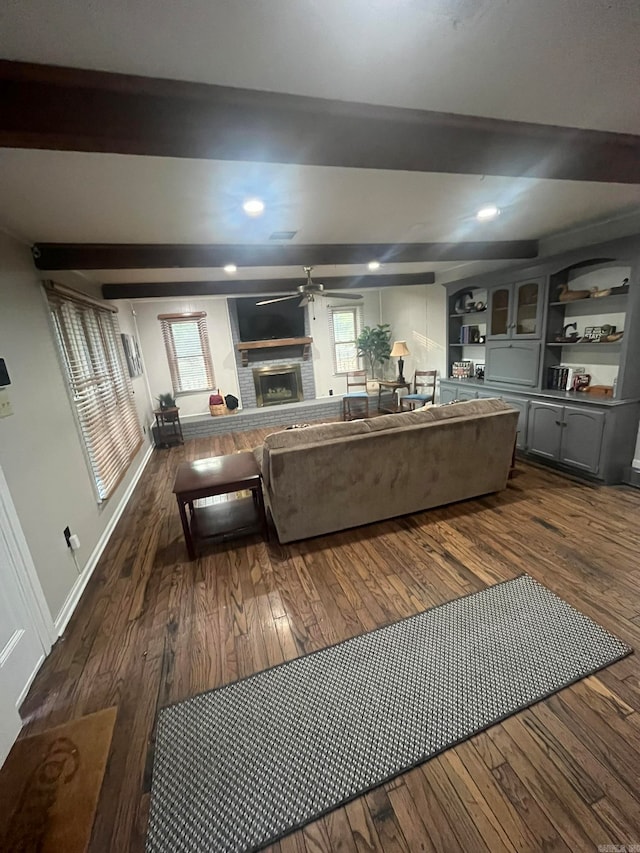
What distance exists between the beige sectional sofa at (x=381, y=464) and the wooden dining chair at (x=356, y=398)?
3.20 m

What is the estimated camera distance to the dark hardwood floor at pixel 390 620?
1.12m

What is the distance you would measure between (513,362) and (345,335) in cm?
381

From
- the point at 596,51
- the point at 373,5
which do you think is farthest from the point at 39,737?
the point at 596,51

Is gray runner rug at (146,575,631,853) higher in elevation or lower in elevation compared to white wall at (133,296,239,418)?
lower

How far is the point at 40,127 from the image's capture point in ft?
3.45

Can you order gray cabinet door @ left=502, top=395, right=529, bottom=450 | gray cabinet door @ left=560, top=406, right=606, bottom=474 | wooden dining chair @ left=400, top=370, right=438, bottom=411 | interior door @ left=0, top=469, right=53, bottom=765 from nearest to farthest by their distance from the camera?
interior door @ left=0, top=469, right=53, bottom=765 < gray cabinet door @ left=560, top=406, right=606, bottom=474 < gray cabinet door @ left=502, top=395, right=529, bottom=450 < wooden dining chair @ left=400, top=370, right=438, bottom=411

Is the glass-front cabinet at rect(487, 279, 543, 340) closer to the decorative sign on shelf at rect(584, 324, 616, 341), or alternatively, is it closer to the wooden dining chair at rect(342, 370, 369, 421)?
the decorative sign on shelf at rect(584, 324, 616, 341)

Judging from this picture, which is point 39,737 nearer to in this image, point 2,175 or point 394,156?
point 2,175

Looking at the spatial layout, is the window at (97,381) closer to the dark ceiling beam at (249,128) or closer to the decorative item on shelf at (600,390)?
the dark ceiling beam at (249,128)

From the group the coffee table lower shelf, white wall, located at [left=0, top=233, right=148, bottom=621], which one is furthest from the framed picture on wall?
the coffee table lower shelf

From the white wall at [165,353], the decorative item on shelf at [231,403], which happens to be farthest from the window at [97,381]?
the decorative item on shelf at [231,403]

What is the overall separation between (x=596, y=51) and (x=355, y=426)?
2.03 m

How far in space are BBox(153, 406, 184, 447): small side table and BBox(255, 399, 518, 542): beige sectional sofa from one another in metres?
3.48

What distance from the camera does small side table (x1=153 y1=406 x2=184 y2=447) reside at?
5.72m
